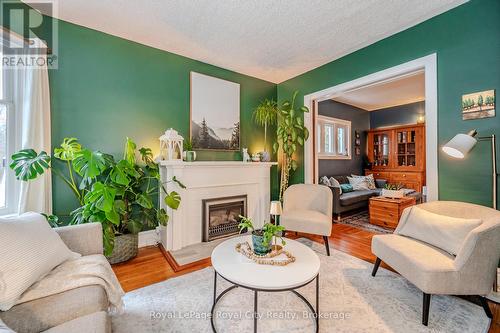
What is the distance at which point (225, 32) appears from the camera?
2609 mm

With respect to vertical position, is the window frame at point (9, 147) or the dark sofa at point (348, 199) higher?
the window frame at point (9, 147)

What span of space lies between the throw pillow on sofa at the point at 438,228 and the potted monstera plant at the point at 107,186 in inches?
101

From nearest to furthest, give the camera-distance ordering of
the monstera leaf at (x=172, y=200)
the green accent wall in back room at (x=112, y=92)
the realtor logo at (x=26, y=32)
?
the realtor logo at (x=26, y=32), the green accent wall in back room at (x=112, y=92), the monstera leaf at (x=172, y=200)

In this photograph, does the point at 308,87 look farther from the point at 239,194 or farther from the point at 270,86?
the point at 239,194

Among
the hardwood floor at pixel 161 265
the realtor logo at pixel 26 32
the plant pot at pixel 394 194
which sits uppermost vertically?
the realtor logo at pixel 26 32

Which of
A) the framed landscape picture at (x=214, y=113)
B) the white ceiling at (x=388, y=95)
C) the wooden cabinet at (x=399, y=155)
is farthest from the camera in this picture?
the wooden cabinet at (x=399, y=155)

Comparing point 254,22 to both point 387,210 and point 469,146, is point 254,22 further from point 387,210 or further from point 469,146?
point 387,210

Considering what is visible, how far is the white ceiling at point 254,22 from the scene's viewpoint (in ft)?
7.10

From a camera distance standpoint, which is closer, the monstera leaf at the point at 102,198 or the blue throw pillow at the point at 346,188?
the monstera leaf at the point at 102,198

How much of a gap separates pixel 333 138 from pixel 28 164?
5648 millimetres

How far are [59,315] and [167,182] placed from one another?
1.84m

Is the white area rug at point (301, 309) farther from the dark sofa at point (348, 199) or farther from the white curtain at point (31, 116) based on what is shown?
the dark sofa at point (348, 199)

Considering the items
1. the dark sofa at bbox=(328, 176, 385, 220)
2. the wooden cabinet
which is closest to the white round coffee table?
the dark sofa at bbox=(328, 176, 385, 220)

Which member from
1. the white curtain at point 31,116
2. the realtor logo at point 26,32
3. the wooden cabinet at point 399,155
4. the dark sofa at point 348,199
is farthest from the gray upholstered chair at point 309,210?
the wooden cabinet at point 399,155
